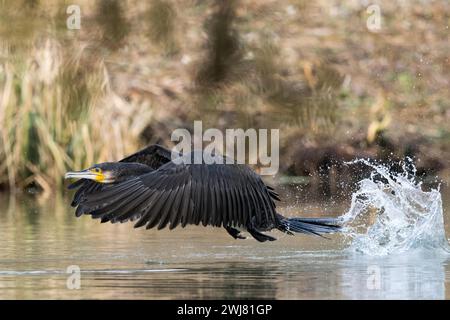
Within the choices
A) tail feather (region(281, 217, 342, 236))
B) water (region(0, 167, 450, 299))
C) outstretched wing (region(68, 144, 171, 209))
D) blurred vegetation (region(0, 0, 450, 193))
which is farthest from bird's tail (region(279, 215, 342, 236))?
outstretched wing (region(68, 144, 171, 209))

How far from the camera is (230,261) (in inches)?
303

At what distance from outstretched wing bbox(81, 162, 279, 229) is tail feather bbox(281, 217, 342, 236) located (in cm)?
48

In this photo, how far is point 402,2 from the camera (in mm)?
7844

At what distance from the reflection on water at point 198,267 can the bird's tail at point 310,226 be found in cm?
19

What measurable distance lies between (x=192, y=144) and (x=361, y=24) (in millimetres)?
6187

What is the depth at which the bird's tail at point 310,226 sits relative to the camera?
791 centimetres

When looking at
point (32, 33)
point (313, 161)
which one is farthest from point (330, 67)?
point (313, 161)

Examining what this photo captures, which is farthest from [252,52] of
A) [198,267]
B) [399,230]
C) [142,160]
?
[399,230]

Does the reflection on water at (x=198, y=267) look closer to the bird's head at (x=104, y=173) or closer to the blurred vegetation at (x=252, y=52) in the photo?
the bird's head at (x=104, y=173)

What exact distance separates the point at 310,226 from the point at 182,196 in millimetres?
1349

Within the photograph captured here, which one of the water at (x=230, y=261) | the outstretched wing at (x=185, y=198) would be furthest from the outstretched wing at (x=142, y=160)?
the outstretched wing at (x=185, y=198)

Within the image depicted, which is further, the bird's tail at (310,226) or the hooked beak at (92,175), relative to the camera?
the bird's tail at (310,226)

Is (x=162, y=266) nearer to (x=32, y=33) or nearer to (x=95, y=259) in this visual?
(x=95, y=259)
